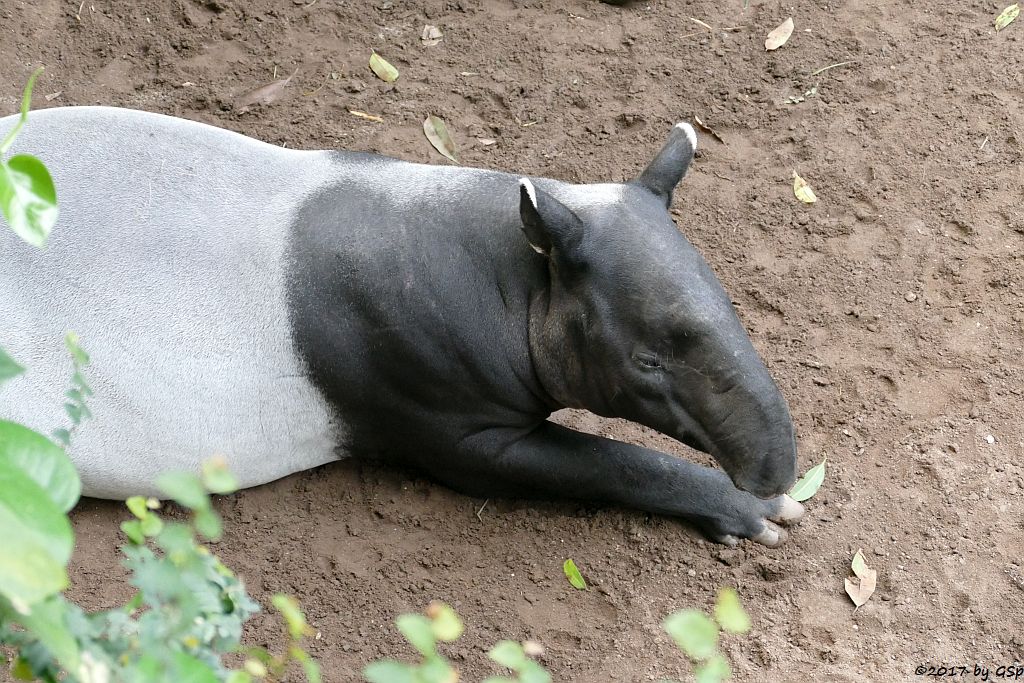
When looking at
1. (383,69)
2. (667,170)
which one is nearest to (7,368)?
(667,170)

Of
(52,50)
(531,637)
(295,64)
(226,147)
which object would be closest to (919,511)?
(531,637)

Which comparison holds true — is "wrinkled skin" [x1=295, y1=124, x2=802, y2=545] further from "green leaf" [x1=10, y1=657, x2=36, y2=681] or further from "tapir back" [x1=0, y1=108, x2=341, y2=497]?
"green leaf" [x1=10, y1=657, x2=36, y2=681]

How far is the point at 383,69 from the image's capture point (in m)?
6.52

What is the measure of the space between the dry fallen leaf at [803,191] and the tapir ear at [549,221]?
2.49 meters

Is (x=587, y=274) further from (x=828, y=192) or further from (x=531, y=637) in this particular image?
(x=828, y=192)

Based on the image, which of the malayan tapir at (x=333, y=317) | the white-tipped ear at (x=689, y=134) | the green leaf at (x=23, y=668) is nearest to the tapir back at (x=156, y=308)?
the malayan tapir at (x=333, y=317)

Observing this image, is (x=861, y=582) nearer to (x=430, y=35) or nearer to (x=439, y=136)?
(x=439, y=136)

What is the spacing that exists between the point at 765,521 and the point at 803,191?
2244mm

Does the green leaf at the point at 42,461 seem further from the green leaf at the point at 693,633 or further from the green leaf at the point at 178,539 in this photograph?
the green leaf at the point at 693,633

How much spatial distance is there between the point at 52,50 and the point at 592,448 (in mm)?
4573

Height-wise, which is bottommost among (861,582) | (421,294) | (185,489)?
(861,582)

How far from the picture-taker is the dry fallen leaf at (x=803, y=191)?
575cm

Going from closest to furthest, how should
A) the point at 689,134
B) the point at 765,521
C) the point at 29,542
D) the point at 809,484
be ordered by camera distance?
the point at 29,542
the point at 689,134
the point at 765,521
the point at 809,484

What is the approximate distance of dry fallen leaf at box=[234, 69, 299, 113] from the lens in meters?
6.28
